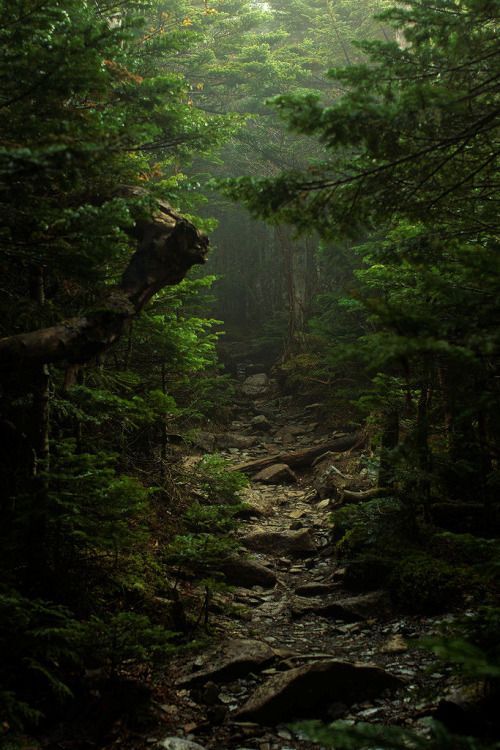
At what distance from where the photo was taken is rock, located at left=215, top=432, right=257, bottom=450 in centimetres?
1639

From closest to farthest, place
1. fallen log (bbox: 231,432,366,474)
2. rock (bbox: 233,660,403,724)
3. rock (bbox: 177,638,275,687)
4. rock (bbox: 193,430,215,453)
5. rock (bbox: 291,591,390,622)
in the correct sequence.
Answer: rock (bbox: 233,660,403,724)
rock (bbox: 177,638,275,687)
rock (bbox: 291,591,390,622)
fallen log (bbox: 231,432,366,474)
rock (bbox: 193,430,215,453)

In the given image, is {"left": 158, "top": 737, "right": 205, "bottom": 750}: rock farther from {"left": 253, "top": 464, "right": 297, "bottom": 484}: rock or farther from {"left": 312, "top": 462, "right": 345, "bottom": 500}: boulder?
{"left": 253, "top": 464, "right": 297, "bottom": 484}: rock

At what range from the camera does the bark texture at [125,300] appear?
5152 mm

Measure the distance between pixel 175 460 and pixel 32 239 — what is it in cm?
592

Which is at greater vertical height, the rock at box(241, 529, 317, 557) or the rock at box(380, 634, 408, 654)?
the rock at box(380, 634, 408, 654)

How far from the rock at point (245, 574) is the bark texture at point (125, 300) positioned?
4291 mm

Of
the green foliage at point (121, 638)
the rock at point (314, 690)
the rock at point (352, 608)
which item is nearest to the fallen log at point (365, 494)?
the rock at point (352, 608)

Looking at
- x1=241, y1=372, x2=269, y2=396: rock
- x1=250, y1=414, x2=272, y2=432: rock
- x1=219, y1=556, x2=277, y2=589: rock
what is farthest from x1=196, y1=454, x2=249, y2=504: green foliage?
x1=241, y1=372, x2=269, y2=396: rock

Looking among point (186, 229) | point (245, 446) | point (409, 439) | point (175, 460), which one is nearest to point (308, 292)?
point (245, 446)

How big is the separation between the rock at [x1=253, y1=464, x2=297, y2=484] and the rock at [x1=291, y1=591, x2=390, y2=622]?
6.13m

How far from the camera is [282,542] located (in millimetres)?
9672

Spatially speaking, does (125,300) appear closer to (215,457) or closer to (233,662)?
(215,457)

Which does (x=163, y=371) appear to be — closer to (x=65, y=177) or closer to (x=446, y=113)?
(x=65, y=177)

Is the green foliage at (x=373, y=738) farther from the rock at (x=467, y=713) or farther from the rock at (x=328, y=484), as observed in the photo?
the rock at (x=328, y=484)
